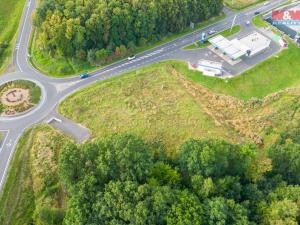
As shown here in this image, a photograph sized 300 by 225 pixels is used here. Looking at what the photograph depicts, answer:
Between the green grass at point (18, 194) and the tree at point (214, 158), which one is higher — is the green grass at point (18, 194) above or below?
below

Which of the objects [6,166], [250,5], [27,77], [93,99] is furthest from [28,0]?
[250,5]

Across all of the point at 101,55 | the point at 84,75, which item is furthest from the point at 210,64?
the point at 84,75

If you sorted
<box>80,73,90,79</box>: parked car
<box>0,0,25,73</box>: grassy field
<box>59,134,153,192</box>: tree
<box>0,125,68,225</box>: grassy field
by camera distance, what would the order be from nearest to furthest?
<box>59,134,153,192</box>: tree
<box>0,125,68,225</box>: grassy field
<box>80,73,90,79</box>: parked car
<box>0,0,25,73</box>: grassy field

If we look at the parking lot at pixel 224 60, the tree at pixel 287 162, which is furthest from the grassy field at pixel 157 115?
the tree at pixel 287 162

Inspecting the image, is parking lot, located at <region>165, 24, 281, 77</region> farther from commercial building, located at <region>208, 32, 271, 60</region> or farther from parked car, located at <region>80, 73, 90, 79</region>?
parked car, located at <region>80, 73, 90, 79</region>

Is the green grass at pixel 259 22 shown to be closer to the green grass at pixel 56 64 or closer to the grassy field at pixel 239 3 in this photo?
the grassy field at pixel 239 3

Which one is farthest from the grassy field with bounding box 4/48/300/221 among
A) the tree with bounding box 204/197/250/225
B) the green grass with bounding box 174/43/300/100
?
the tree with bounding box 204/197/250/225

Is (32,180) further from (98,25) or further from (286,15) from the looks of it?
(286,15)
